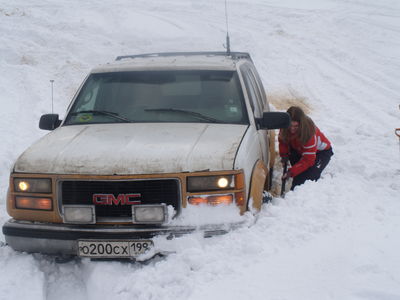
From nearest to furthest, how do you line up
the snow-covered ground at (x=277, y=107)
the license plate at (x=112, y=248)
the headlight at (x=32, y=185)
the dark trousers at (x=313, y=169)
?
1. the snow-covered ground at (x=277, y=107)
2. the license plate at (x=112, y=248)
3. the headlight at (x=32, y=185)
4. the dark trousers at (x=313, y=169)

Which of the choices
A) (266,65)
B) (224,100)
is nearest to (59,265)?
(224,100)

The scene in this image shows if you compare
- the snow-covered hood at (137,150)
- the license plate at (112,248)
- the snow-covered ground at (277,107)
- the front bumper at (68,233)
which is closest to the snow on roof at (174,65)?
the snow-covered hood at (137,150)

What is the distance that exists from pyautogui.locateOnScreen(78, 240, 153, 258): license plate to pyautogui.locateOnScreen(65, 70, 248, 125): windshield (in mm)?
1382

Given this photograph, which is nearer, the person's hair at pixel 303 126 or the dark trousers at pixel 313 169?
the person's hair at pixel 303 126

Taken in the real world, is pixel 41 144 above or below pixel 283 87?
above

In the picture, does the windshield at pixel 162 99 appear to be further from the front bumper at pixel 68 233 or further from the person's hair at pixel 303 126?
the front bumper at pixel 68 233

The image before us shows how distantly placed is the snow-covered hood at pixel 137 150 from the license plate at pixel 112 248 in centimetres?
53

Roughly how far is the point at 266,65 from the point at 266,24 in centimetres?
519

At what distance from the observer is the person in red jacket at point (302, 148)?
5.58 meters

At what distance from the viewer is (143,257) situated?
11.4 ft

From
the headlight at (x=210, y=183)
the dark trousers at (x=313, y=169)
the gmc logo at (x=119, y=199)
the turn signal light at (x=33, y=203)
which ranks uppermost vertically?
the headlight at (x=210, y=183)

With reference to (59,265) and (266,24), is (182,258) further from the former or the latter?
(266,24)

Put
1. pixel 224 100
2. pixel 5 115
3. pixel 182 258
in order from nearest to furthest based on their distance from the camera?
→ pixel 182 258 < pixel 224 100 < pixel 5 115

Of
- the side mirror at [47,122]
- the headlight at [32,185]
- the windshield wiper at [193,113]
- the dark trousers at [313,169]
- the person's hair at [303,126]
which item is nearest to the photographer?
the headlight at [32,185]
